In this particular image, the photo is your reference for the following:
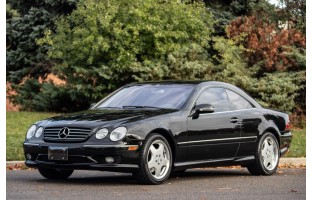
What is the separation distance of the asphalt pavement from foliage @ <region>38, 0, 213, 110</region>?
38.5ft

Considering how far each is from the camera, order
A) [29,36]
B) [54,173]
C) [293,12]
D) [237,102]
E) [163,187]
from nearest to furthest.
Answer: [163,187], [54,173], [237,102], [293,12], [29,36]

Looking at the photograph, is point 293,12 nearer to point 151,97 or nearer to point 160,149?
point 151,97

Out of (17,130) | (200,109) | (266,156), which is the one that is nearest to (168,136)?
(200,109)

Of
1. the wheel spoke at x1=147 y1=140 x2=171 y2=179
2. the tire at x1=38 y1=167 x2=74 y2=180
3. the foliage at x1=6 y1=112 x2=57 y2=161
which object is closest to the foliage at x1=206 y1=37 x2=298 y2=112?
the foliage at x1=6 y1=112 x2=57 y2=161

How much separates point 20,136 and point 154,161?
379 inches

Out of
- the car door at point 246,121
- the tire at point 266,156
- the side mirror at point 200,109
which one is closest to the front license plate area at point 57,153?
the side mirror at point 200,109

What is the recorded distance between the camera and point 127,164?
10.8 metres

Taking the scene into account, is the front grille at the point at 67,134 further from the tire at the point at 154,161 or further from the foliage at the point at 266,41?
the foliage at the point at 266,41

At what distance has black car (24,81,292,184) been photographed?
1084 cm

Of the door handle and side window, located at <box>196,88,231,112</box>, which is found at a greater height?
side window, located at <box>196,88,231,112</box>

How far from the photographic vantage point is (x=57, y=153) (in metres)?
11.0

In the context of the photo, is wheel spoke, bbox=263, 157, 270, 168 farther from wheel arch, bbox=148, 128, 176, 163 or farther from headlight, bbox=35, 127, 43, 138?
headlight, bbox=35, 127, 43, 138

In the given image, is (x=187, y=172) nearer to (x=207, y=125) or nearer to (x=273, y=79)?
(x=207, y=125)

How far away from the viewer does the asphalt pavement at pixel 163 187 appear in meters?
9.82
